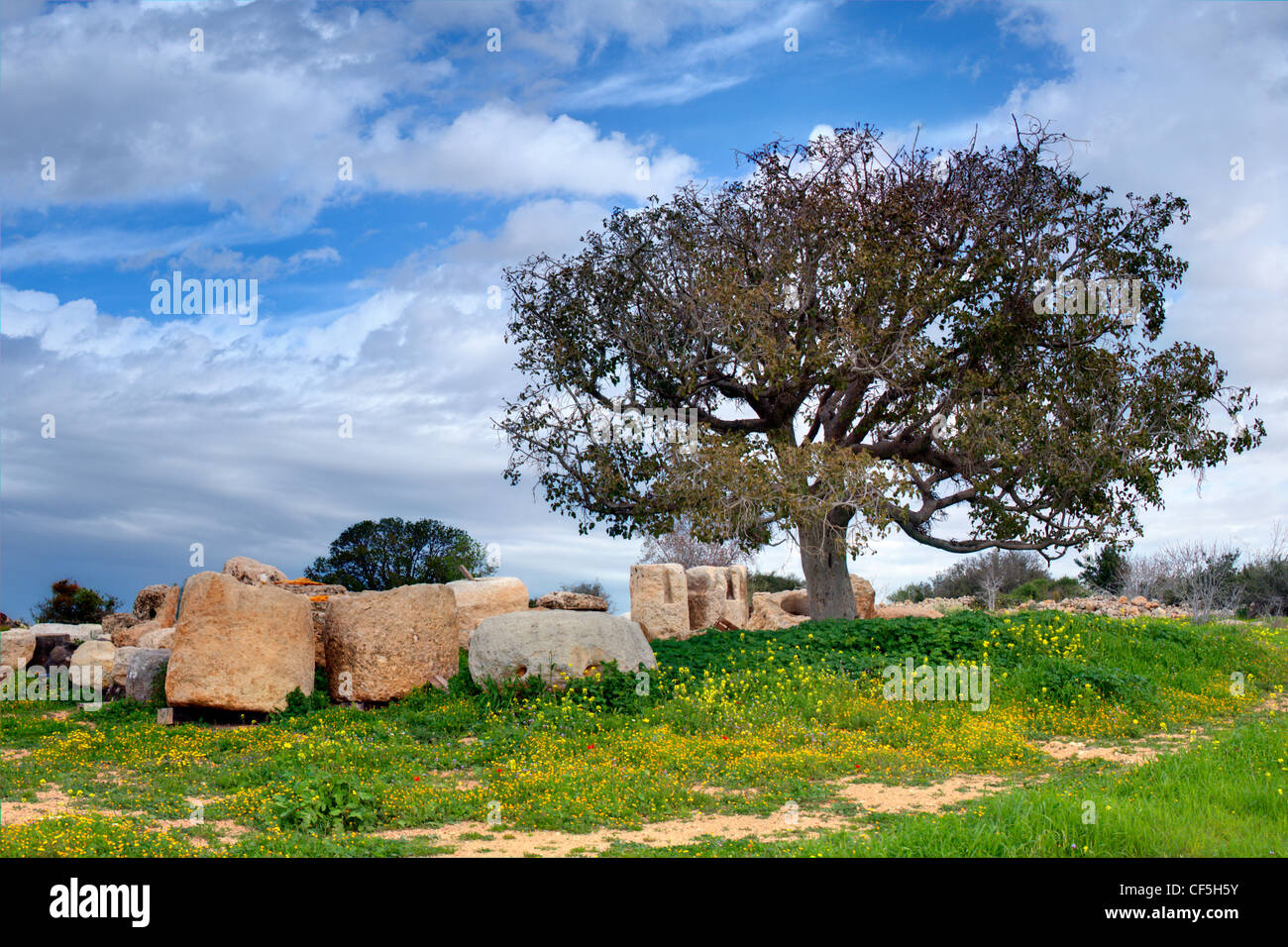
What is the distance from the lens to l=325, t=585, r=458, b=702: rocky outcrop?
53.1 ft

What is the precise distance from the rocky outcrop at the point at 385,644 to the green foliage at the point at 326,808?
21.4 feet

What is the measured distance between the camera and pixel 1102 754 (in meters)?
12.5

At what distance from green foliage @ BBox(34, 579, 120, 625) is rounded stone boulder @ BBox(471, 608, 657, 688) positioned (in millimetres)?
25661

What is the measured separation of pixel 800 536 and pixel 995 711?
9.37m

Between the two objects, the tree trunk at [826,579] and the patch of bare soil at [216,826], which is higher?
the tree trunk at [826,579]

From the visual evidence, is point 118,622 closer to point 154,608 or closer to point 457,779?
point 154,608

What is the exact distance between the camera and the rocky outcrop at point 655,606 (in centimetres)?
2367

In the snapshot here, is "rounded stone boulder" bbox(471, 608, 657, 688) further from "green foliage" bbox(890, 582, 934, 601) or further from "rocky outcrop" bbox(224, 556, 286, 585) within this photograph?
"green foliage" bbox(890, 582, 934, 601)

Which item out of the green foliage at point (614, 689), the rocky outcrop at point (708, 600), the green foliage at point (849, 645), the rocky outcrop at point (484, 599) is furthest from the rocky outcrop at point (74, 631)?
the green foliage at point (614, 689)

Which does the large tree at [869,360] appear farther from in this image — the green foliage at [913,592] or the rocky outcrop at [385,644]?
the green foliage at [913,592]

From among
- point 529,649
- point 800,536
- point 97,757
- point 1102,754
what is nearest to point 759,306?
point 800,536

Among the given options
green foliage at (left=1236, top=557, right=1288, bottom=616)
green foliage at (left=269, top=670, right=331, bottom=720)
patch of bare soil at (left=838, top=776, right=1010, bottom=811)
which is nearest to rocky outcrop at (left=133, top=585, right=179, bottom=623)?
green foliage at (left=269, top=670, right=331, bottom=720)
